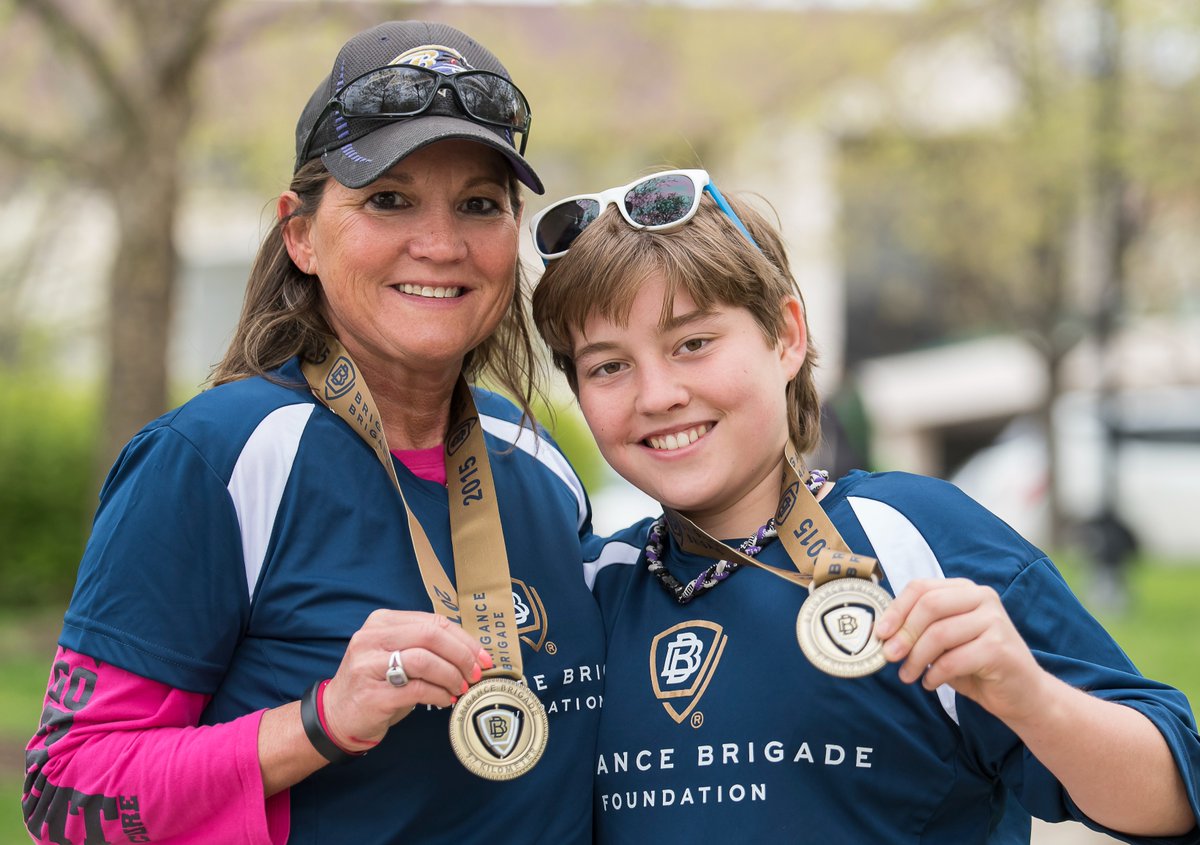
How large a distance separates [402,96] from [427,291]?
0.38 m

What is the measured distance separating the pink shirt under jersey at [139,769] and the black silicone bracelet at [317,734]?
97 millimetres

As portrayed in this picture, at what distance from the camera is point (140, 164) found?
8398 millimetres

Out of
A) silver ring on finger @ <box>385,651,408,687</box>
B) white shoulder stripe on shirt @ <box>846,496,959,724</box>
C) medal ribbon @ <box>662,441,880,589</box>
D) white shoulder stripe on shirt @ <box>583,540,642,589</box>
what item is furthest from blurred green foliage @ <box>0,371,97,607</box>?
white shoulder stripe on shirt @ <box>846,496,959,724</box>

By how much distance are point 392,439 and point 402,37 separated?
819 mm

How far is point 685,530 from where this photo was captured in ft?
8.69

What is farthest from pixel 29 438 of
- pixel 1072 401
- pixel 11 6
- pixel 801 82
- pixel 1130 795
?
pixel 1072 401

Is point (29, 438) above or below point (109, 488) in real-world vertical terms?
above

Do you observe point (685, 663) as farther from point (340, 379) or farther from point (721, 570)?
point (340, 379)

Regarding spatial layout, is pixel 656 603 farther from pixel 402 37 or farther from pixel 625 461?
pixel 402 37

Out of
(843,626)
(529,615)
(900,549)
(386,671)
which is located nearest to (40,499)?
(529,615)

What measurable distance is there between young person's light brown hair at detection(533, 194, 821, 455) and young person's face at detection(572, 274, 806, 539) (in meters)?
0.02

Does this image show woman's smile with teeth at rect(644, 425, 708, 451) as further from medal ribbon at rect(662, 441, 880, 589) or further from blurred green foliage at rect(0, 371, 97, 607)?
blurred green foliage at rect(0, 371, 97, 607)

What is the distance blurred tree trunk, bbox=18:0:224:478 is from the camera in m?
7.98

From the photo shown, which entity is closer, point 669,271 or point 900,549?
point 900,549
